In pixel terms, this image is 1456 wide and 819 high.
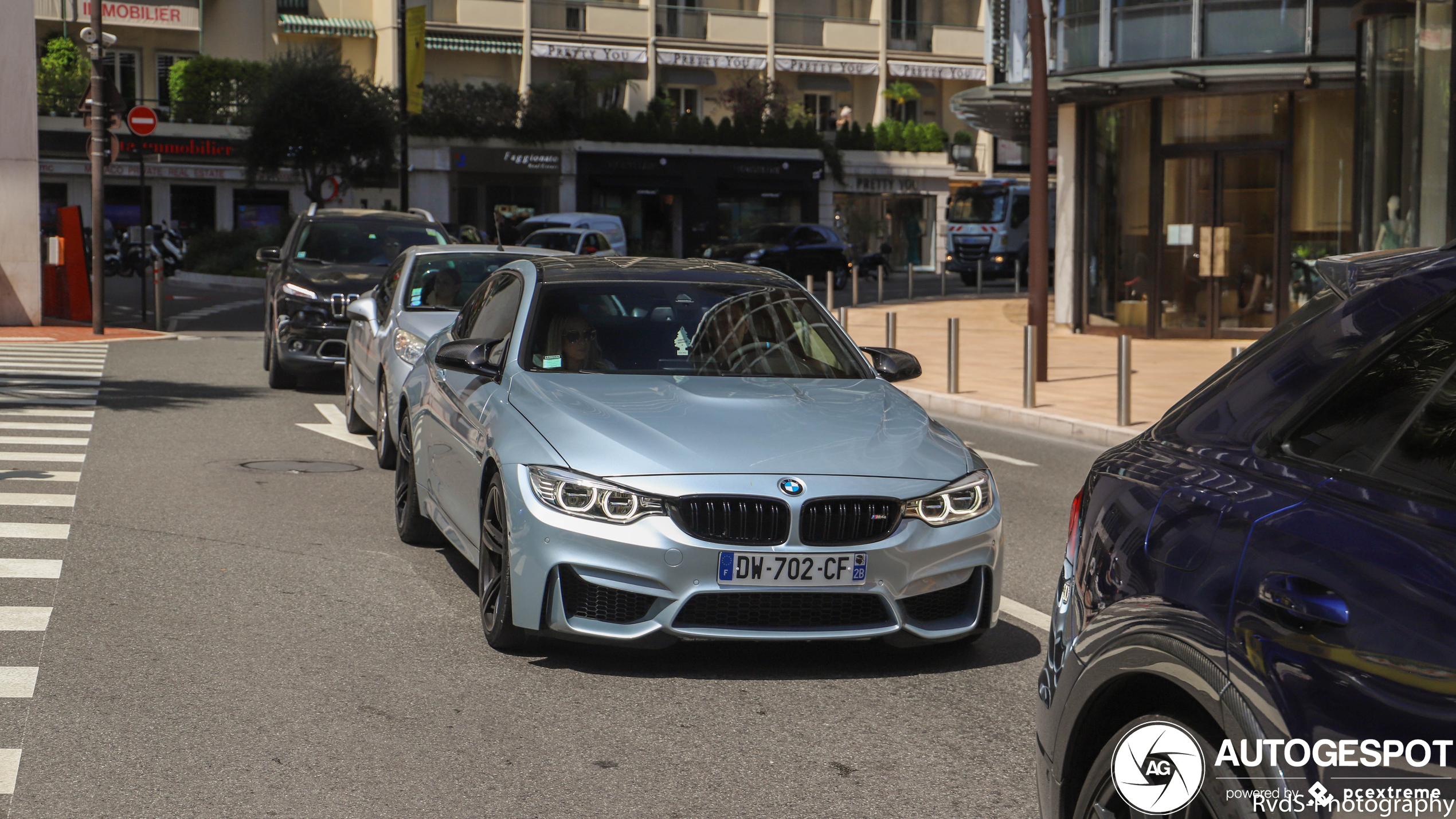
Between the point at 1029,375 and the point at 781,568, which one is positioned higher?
the point at 781,568

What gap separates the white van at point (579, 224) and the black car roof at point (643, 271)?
33.0 metres

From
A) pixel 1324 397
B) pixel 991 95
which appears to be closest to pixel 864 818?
pixel 1324 397

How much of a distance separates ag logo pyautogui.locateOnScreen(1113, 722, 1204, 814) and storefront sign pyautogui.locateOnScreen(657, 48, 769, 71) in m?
58.4

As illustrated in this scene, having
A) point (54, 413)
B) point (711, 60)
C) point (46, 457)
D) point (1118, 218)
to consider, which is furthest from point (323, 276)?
point (711, 60)

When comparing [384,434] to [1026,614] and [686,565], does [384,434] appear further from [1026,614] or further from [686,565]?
[686,565]

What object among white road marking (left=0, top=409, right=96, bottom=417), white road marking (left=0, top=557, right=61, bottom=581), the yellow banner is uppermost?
the yellow banner

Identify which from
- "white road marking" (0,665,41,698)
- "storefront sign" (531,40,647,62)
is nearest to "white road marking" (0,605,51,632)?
"white road marking" (0,665,41,698)

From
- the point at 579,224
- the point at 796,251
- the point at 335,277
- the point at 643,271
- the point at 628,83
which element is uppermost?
the point at 628,83

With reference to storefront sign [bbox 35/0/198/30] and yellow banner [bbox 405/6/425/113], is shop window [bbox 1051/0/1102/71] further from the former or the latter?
storefront sign [bbox 35/0/198/30]

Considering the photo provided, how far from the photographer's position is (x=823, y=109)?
6406cm

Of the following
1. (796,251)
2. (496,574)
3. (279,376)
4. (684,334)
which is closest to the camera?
(496,574)

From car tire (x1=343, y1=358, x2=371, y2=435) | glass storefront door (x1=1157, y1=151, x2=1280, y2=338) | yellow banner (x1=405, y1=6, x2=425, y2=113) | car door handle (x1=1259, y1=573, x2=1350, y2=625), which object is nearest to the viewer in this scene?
car door handle (x1=1259, y1=573, x2=1350, y2=625)

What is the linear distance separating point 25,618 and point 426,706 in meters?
2.15

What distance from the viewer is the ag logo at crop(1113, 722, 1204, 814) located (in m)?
2.70
